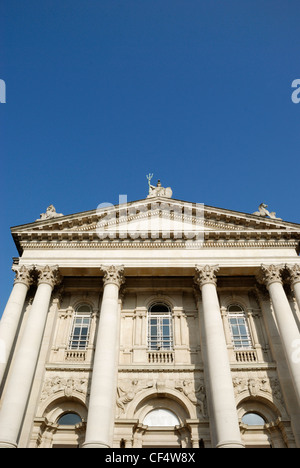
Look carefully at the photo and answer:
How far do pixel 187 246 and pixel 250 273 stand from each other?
3617mm

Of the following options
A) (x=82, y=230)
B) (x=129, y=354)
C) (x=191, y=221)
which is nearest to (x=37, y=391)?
(x=129, y=354)

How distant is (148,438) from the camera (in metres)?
16.9

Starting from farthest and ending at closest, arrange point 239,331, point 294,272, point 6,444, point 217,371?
point 239,331, point 294,272, point 217,371, point 6,444

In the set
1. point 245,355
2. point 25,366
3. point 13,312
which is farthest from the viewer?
point 245,355

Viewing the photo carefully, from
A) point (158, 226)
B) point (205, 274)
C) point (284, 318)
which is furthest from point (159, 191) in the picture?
point (284, 318)

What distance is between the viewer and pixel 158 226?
861 inches

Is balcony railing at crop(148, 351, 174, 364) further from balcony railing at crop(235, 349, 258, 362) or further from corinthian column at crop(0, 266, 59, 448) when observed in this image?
corinthian column at crop(0, 266, 59, 448)

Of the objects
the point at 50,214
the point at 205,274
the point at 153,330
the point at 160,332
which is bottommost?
the point at 160,332

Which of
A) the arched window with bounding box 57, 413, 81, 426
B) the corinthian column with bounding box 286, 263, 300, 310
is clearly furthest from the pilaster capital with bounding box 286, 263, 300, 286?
the arched window with bounding box 57, 413, 81, 426

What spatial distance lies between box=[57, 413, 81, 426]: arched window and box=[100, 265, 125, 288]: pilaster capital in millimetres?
6169

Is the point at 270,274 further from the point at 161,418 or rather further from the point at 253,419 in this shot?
the point at 161,418

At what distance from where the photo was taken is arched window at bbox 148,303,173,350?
19587 mm

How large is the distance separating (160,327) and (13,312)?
7394mm
